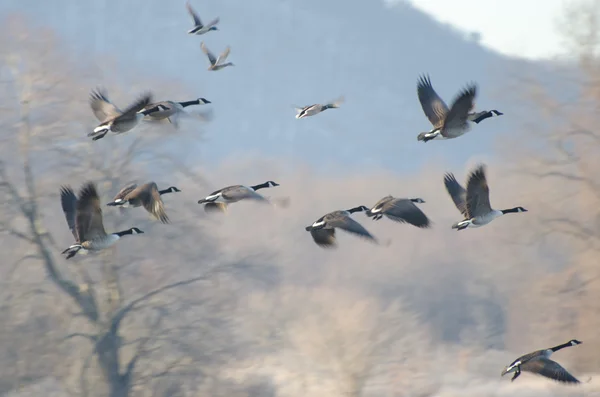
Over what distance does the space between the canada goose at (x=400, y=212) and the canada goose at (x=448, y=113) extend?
2.18 ft

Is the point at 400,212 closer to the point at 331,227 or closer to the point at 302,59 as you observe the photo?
the point at 331,227

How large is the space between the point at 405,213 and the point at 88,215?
2.77 meters

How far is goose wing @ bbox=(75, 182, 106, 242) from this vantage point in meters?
9.10

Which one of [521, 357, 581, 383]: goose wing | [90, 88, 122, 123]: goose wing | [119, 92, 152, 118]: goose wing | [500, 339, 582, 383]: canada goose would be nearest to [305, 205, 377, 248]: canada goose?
[119, 92, 152, 118]: goose wing

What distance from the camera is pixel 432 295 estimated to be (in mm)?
24891

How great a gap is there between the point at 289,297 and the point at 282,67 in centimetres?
6621

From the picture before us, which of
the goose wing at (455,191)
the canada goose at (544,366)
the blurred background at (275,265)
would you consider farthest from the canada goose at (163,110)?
the canada goose at (544,366)

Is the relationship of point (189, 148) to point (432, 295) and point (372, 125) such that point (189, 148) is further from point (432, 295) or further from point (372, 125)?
point (372, 125)

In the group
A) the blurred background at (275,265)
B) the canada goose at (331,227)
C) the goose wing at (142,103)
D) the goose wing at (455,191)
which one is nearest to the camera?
the goose wing at (142,103)

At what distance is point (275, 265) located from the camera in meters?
21.6

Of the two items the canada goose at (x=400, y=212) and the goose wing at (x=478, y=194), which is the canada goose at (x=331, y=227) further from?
the goose wing at (x=478, y=194)

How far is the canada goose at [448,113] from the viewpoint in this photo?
8781 millimetres

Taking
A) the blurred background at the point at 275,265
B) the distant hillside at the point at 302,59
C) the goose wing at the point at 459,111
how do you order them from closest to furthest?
the goose wing at the point at 459,111, the blurred background at the point at 275,265, the distant hillside at the point at 302,59

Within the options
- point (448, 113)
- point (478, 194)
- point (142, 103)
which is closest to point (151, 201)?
point (142, 103)
